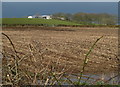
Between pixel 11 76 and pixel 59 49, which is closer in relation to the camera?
pixel 11 76

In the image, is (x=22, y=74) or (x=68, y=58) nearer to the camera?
(x=22, y=74)

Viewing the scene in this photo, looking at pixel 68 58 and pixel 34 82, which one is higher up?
pixel 34 82

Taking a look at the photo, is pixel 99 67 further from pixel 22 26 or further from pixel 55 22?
pixel 55 22

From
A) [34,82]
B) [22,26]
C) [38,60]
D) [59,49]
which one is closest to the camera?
[34,82]

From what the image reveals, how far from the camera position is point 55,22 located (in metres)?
28.9

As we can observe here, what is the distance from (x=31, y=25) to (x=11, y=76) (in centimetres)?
2499

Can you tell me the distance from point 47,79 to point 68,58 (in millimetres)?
7641

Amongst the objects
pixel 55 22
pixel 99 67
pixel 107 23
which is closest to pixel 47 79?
pixel 99 67

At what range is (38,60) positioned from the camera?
259cm

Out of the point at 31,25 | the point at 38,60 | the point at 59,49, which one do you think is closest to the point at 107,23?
the point at 31,25

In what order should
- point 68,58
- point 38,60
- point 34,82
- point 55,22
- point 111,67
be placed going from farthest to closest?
point 55,22, point 68,58, point 111,67, point 38,60, point 34,82

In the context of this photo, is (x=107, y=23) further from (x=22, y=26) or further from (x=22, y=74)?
(x=22, y=74)

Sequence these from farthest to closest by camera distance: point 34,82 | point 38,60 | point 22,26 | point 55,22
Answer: point 55,22, point 22,26, point 38,60, point 34,82

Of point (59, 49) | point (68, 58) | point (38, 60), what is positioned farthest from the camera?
point (59, 49)
